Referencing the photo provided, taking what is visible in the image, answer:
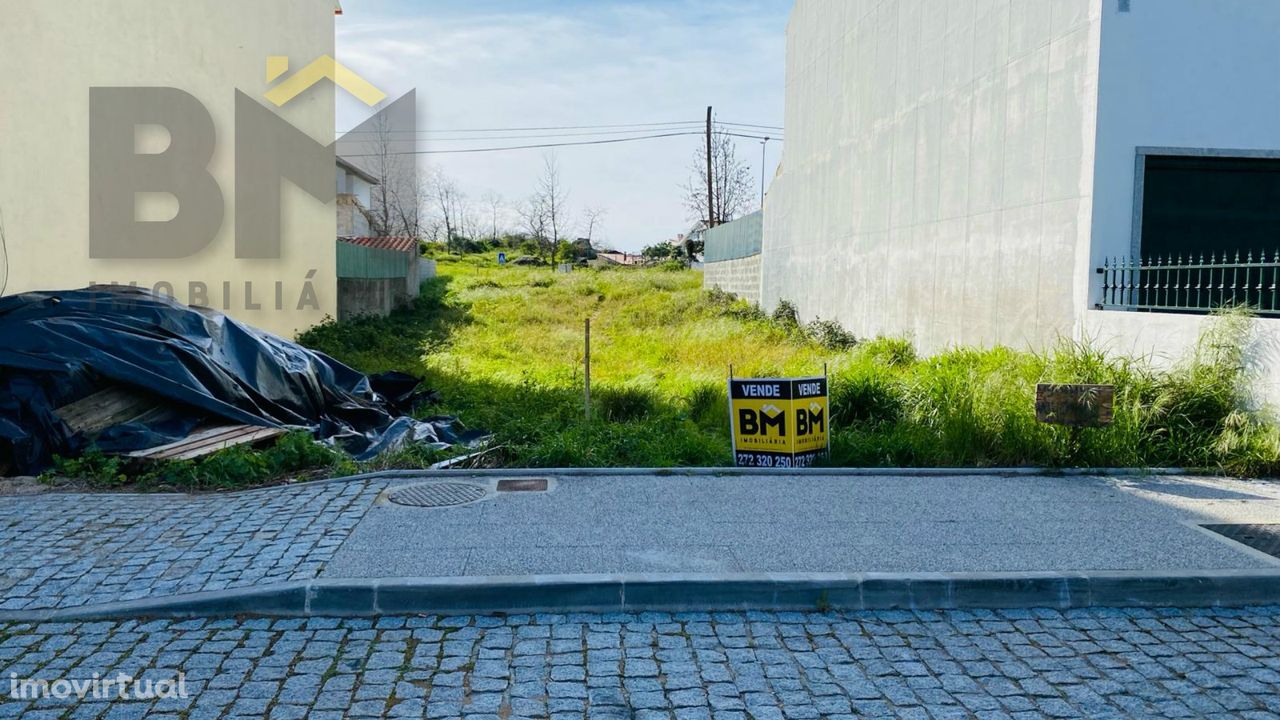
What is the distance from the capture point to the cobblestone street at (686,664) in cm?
371

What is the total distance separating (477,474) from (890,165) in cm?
1067

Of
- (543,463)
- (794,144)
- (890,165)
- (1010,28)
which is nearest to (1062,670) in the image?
(543,463)

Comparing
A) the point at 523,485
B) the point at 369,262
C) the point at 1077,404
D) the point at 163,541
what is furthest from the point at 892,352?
the point at 369,262

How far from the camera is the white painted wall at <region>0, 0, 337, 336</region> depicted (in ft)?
34.8

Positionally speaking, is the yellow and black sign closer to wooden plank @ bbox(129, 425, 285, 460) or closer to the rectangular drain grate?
the rectangular drain grate

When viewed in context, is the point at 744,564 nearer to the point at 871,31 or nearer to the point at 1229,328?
the point at 1229,328

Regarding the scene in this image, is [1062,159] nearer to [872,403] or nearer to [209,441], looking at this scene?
[872,403]

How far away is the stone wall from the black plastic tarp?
15.3m

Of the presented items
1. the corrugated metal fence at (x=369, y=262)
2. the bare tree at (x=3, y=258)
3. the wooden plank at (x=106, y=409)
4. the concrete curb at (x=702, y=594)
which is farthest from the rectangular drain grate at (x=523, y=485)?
the corrugated metal fence at (x=369, y=262)

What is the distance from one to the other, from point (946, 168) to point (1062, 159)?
3.00 metres

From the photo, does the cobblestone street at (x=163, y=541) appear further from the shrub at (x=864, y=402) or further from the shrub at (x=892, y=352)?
the shrub at (x=892, y=352)

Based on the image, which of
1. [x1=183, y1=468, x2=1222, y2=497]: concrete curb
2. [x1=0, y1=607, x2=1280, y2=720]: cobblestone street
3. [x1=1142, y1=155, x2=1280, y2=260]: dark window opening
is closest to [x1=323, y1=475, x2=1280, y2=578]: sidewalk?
[x1=183, y1=468, x2=1222, y2=497]: concrete curb

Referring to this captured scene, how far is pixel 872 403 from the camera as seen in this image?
9.56 m

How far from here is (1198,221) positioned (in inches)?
409
